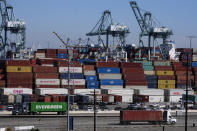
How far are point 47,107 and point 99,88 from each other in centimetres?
3483

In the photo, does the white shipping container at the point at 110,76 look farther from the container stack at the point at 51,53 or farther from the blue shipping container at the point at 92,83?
the container stack at the point at 51,53

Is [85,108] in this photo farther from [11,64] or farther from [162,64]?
[162,64]

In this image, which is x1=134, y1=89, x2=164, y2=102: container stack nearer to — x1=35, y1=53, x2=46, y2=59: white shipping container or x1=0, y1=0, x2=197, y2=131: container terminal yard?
x1=0, y1=0, x2=197, y2=131: container terminal yard

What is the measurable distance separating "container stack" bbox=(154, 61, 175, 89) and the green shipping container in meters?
44.4

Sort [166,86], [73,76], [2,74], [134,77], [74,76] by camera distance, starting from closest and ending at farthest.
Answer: [2,74], [73,76], [74,76], [134,77], [166,86]

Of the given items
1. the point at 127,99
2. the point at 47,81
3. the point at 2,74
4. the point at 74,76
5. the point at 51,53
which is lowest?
the point at 127,99

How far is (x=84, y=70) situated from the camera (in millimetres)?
92938

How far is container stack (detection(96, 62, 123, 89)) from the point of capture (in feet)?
300

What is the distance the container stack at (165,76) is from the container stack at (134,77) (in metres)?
3.89

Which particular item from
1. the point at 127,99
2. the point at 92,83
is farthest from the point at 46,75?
the point at 127,99

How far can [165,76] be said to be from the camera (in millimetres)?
100250

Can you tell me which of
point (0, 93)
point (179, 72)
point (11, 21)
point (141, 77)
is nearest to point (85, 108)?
point (0, 93)

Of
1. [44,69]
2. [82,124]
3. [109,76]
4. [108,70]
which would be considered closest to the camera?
[82,124]

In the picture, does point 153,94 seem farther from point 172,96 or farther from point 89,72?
point 89,72
